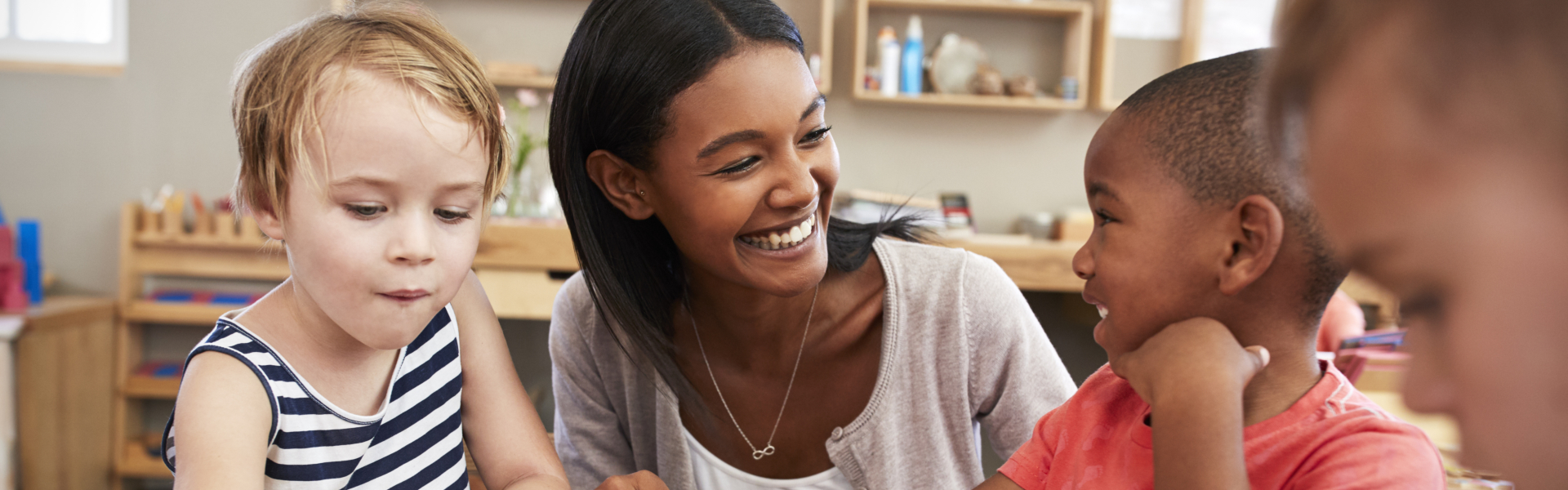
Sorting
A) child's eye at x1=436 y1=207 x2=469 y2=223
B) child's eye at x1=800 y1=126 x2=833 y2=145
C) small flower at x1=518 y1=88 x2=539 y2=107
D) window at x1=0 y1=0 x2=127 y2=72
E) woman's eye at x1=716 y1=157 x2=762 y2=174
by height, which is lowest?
child's eye at x1=436 y1=207 x2=469 y2=223

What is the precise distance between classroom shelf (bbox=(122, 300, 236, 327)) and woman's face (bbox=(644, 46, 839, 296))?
2.60m

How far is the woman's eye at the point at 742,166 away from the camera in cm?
98

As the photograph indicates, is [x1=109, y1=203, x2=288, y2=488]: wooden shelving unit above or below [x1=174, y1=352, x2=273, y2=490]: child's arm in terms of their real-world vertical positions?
below

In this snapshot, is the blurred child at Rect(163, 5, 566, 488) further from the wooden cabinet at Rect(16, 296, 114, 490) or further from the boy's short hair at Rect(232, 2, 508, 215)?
the wooden cabinet at Rect(16, 296, 114, 490)

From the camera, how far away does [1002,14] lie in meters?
3.28

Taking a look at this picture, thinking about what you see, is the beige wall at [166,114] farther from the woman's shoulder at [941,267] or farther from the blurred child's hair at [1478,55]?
the blurred child's hair at [1478,55]

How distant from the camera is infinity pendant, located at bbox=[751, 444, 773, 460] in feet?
4.00

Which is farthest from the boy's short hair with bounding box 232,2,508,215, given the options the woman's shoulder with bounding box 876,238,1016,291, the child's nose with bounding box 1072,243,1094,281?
the woman's shoulder with bounding box 876,238,1016,291

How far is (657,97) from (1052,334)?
109 inches

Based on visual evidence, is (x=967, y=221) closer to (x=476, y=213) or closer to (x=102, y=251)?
(x=476, y=213)

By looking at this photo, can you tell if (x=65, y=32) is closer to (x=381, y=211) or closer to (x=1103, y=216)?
(x=381, y=211)

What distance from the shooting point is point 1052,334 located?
3467 millimetres

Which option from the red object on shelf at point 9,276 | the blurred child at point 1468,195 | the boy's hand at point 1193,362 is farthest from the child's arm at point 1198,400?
the red object on shelf at point 9,276

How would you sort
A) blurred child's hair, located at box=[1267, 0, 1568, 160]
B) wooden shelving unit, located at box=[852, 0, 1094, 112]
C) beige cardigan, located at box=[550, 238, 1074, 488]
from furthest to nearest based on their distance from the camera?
wooden shelving unit, located at box=[852, 0, 1094, 112], beige cardigan, located at box=[550, 238, 1074, 488], blurred child's hair, located at box=[1267, 0, 1568, 160]
